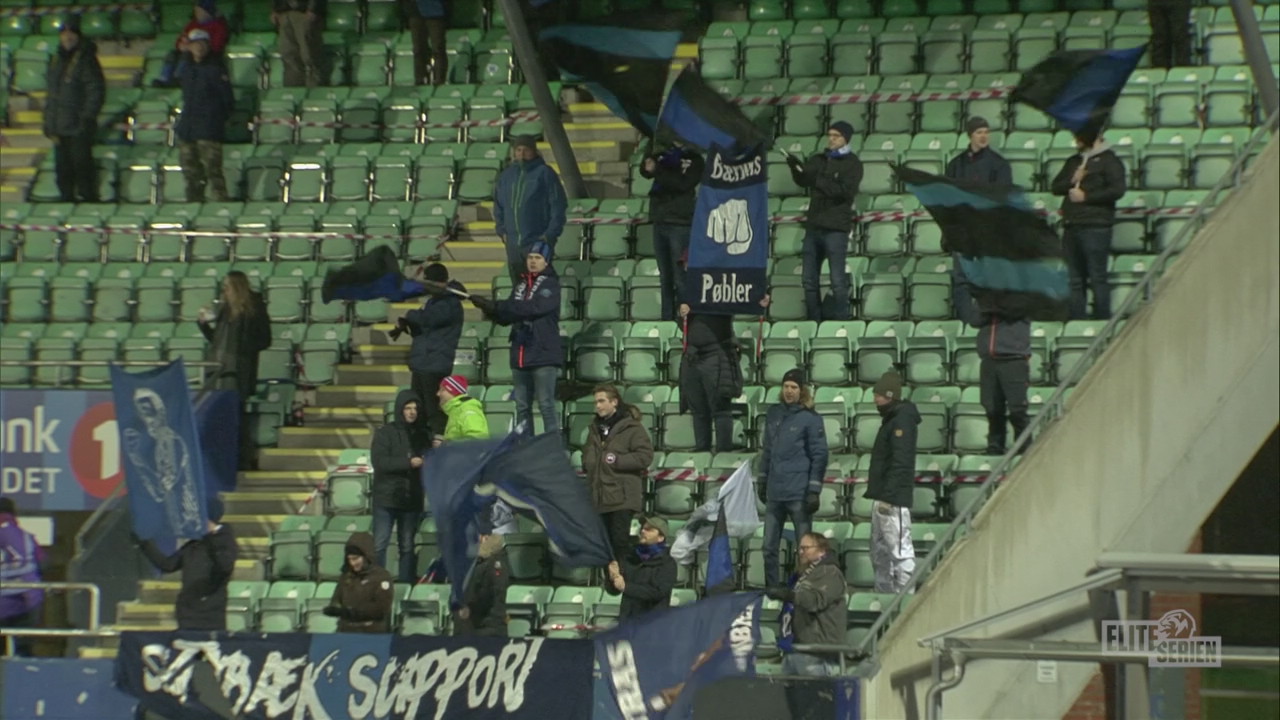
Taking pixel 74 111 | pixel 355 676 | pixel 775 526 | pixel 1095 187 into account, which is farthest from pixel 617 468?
pixel 74 111

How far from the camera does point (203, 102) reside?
2225 cm

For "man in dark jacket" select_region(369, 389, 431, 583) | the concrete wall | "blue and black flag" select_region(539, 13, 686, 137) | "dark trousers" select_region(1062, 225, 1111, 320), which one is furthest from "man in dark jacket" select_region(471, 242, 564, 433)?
"dark trousers" select_region(1062, 225, 1111, 320)

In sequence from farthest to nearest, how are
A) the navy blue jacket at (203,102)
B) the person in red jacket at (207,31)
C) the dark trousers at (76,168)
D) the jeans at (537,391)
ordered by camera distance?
the dark trousers at (76,168), the person in red jacket at (207,31), the navy blue jacket at (203,102), the jeans at (537,391)

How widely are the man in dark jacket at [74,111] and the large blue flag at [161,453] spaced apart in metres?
6.59

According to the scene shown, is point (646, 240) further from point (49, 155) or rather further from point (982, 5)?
point (49, 155)

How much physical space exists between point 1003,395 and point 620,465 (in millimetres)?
2860

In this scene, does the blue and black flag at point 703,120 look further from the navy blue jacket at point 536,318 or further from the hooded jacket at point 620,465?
the hooded jacket at point 620,465

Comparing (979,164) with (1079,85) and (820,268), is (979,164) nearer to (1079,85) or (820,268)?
(1079,85)

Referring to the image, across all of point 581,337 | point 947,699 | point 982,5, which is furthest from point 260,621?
point 982,5

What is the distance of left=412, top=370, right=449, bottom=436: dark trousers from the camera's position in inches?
691

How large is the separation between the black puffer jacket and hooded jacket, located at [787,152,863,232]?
8.52m

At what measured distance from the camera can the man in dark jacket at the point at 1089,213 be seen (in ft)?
56.0

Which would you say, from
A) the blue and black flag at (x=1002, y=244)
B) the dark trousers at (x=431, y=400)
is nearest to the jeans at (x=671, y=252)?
the dark trousers at (x=431, y=400)

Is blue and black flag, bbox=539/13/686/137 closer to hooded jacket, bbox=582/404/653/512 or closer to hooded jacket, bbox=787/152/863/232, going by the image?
hooded jacket, bbox=787/152/863/232
